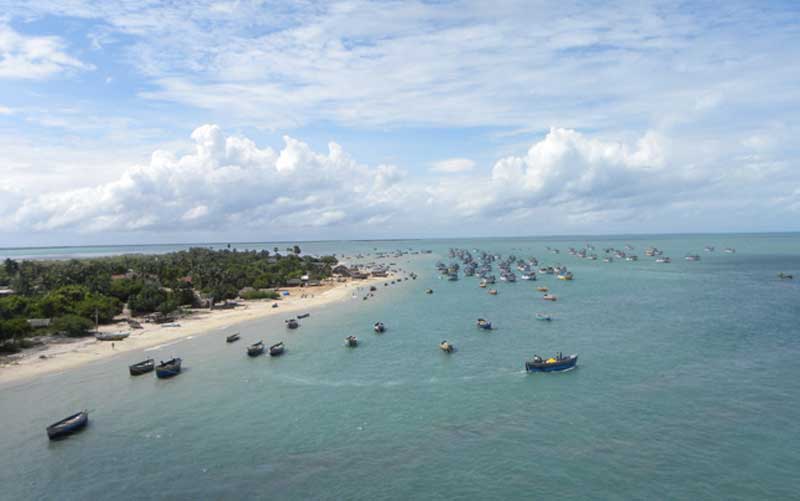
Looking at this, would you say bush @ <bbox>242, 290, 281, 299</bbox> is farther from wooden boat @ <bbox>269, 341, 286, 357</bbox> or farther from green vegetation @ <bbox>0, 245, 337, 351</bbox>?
wooden boat @ <bbox>269, 341, 286, 357</bbox>

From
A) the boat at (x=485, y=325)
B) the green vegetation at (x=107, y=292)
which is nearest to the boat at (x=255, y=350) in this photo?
the green vegetation at (x=107, y=292)

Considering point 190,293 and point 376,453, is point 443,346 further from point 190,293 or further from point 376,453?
point 190,293

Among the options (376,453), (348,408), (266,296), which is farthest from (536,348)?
(266,296)

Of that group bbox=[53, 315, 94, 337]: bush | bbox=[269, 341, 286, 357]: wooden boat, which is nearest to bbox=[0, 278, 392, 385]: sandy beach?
bbox=[53, 315, 94, 337]: bush

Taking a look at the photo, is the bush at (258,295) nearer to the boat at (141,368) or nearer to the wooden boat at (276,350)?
the wooden boat at (276,350)

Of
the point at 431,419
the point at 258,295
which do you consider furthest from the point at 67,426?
the point at 258,295

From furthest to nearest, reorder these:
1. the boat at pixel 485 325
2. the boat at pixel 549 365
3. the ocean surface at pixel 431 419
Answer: the boat at pixel 485 325, the boat at pixel 549 365, the ocean surface at pixel 431 419
